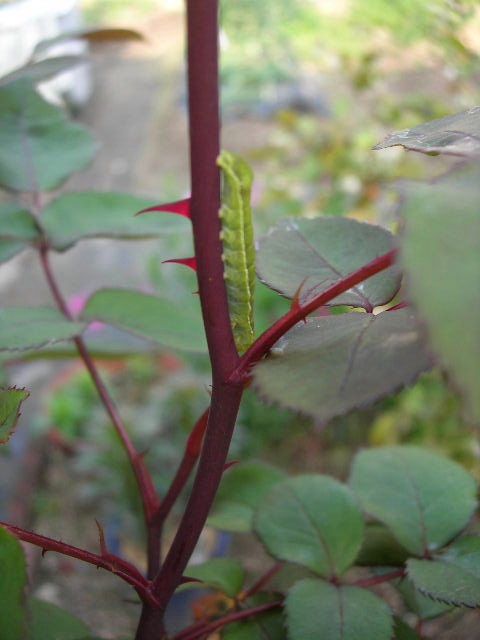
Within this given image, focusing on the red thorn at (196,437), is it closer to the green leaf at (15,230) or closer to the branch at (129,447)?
the branch at (129,447)

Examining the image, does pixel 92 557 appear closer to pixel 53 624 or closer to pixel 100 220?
pixel 53 624

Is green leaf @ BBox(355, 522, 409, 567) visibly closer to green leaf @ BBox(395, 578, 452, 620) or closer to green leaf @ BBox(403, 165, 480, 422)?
green leaf @ BBox(395, 578, 452, 620)

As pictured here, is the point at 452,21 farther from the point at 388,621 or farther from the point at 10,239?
the point at 388,621

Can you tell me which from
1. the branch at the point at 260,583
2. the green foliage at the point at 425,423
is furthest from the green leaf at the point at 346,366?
the green foliage at the point at 425,423

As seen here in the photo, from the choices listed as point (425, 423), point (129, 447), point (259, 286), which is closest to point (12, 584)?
point (129, 447)

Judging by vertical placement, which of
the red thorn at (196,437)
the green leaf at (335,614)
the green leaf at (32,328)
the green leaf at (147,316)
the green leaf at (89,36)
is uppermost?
the green leaf at (89,36)

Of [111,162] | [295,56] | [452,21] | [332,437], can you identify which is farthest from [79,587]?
[295,56]

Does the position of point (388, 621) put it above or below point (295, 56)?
below
